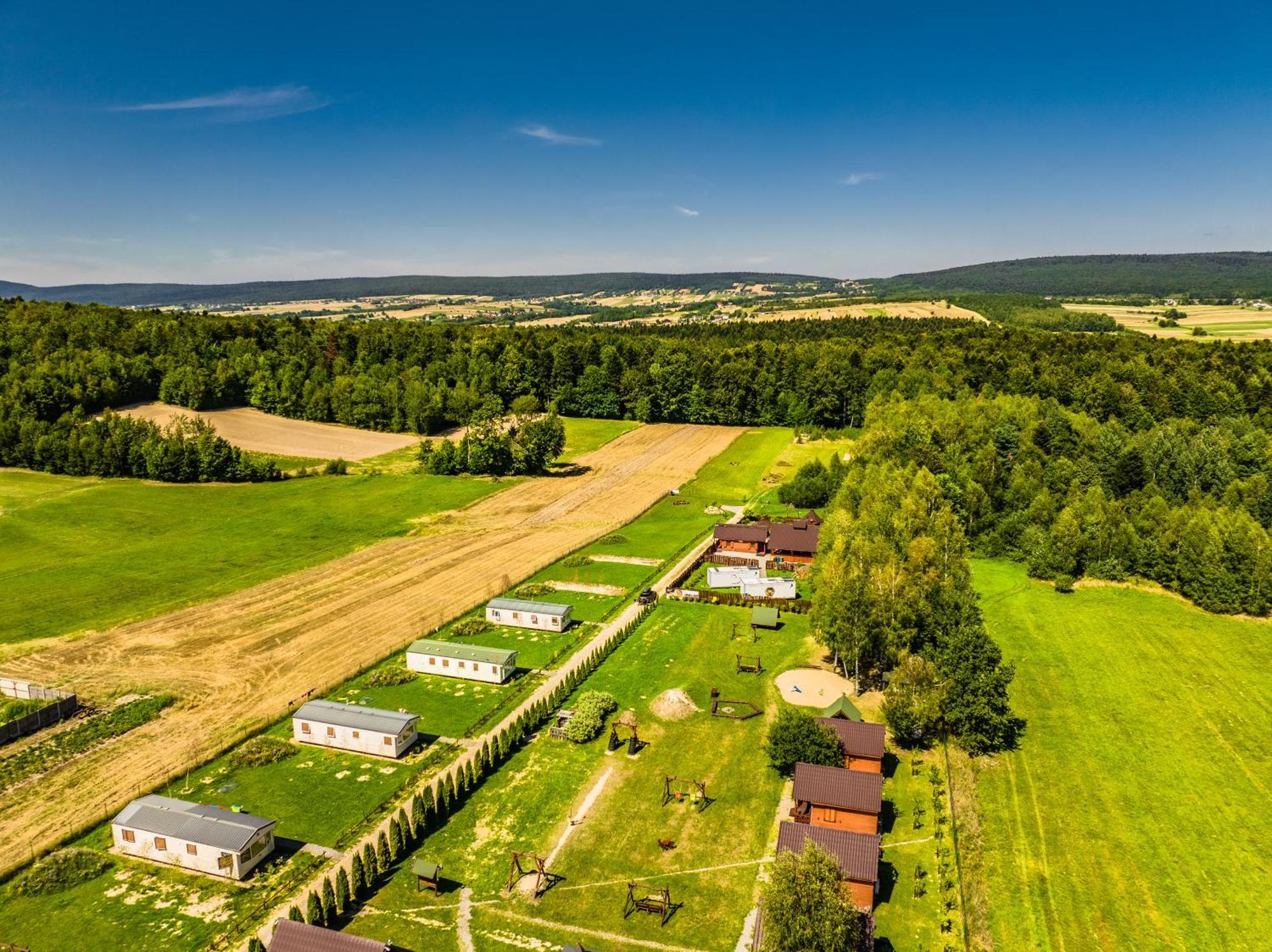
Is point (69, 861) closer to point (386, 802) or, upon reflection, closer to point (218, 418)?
point (386, 802)

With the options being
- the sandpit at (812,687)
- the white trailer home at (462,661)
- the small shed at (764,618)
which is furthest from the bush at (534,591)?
the sandpit at (812,687)

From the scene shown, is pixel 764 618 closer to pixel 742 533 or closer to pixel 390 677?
pixel 742 533

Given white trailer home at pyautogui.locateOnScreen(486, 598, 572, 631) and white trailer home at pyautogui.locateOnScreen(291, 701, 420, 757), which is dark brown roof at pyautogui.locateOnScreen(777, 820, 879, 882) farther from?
white trailer home at pyautogui.locateOnScreen(486, 598, 572, 631)

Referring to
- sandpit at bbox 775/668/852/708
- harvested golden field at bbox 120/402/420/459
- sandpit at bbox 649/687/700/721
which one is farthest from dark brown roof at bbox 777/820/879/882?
harvested golden field at bbox 120/402/420/459

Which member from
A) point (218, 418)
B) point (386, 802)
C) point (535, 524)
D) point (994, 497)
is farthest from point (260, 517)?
point (994, 497)

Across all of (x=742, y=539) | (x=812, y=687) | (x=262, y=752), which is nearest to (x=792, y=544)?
(x=742, y=539)
